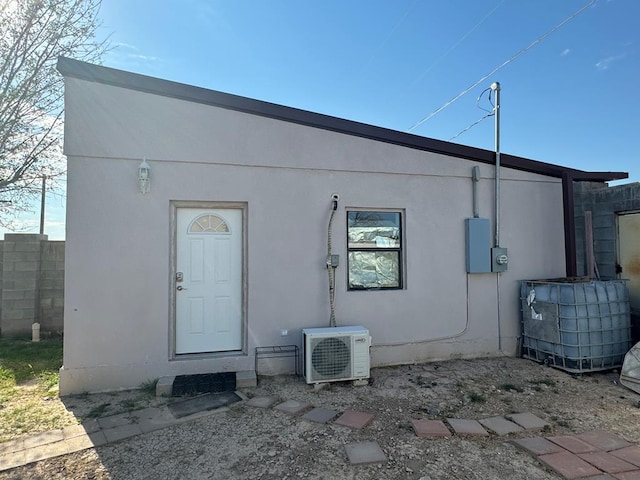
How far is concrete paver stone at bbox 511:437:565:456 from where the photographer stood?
2.60 metres

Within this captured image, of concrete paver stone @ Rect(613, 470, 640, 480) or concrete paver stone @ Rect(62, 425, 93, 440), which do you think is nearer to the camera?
concrete paver stone @ Rect(613, 470, 640, 480)

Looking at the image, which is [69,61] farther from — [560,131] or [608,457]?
[560,131]

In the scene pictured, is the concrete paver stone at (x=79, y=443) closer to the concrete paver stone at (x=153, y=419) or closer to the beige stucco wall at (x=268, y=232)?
the concrete paver stone at (x=153, y=419)

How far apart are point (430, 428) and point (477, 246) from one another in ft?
9.66

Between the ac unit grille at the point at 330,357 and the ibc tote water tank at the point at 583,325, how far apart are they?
113 inches

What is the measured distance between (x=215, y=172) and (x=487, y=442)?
397cm

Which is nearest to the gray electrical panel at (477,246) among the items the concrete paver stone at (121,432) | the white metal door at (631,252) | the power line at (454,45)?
the white metal door at (631,252)

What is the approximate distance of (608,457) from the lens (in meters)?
2.53

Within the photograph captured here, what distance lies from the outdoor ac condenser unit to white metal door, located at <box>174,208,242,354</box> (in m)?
1.02

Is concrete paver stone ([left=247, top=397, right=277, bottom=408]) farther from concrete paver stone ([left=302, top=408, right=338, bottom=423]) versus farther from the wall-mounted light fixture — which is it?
the wall-mounted light fixture

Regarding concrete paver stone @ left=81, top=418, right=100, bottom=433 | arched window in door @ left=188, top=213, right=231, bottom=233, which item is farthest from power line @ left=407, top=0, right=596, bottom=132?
concrete paver stone @ left=81, top=418, right=100, bottom=433

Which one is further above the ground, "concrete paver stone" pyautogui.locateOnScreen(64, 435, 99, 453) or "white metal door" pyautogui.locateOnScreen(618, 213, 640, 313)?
"white metal door" pyautogui.locateOnScreen(618, 213, 640, 313)

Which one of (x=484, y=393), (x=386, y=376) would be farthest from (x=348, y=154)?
(x=484, y=393)

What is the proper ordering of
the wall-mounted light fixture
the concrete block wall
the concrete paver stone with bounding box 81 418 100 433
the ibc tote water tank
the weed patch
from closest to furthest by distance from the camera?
the concrete paver stone with bounding box 81 418 100 433 → the weed patch → the wall-mounted light fixture → the ibc tote water tank → the concrete block wall
